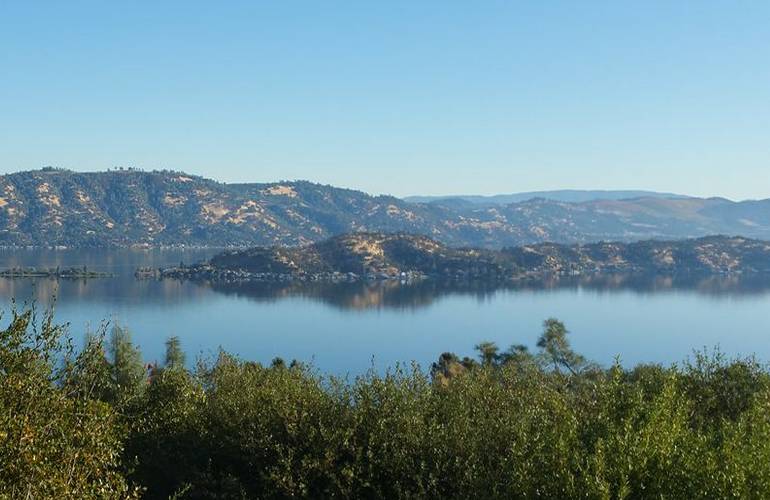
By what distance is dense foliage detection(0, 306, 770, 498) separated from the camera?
18219 mm

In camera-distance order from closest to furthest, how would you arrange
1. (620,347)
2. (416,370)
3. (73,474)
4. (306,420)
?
(73,474) < (306,420) < (416,370) < (620,347)

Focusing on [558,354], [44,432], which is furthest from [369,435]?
[558,354]

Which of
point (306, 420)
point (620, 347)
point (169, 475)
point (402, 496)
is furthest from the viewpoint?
point (620, 347)

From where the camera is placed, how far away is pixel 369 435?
28234 mm

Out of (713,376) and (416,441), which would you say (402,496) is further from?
(713,376)

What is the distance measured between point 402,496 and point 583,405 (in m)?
9.74

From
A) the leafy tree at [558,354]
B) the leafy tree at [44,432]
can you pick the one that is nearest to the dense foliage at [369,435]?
the leafy tree at [44,432]

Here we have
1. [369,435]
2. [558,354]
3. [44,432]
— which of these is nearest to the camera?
[44,432]

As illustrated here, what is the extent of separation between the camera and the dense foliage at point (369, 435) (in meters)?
18.2

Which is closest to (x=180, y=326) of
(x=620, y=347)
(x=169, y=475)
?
(x=620, y=347)

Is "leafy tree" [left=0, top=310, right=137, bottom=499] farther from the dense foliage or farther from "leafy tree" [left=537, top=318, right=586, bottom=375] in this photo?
"leafy tree" [left=537, top=318, right=586, bottom=375]

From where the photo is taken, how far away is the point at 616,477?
18.9 metres

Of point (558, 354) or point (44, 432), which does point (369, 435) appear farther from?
point (558, 354)

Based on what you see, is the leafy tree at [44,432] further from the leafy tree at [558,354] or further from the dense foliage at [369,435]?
the leafy tree at [558,354]
